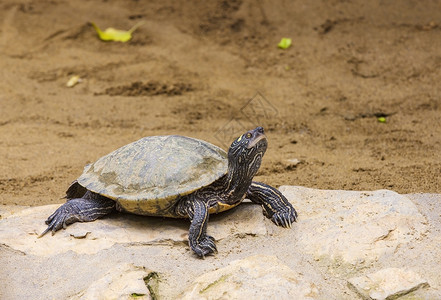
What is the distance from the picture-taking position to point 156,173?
13.0 feet

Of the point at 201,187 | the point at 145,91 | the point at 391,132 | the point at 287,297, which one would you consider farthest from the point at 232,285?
the point at 145,91

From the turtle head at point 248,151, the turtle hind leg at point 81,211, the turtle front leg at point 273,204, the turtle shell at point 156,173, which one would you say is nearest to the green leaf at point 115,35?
the turtle shell at point 156,173

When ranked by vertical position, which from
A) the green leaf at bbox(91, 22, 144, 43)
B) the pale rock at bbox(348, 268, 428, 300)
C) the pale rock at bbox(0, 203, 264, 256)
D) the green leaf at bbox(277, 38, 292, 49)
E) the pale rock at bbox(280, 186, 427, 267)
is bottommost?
the green leaf at bbox(91, 22, 144, 43)

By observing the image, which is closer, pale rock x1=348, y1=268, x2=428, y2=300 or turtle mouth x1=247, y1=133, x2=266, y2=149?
pale rock x1=348, y1=268, x2=428, y2=300

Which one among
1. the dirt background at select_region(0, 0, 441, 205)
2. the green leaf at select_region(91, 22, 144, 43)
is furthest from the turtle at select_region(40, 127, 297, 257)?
the green leaf at select_region(91, 22, 144, 43)

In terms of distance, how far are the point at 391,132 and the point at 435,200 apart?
105 inches

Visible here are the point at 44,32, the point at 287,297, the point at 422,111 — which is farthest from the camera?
the point at 44,32

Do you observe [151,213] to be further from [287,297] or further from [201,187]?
[287,297]

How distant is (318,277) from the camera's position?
11.3 ft

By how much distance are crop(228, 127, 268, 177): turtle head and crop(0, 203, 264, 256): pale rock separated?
42 cm

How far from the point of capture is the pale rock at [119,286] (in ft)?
10.6

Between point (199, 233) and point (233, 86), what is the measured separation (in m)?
4.82

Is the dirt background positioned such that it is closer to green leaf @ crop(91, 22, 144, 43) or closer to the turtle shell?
green leaf @ crop(91, 22, 144, 43)

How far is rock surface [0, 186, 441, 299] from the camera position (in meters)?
3.29
